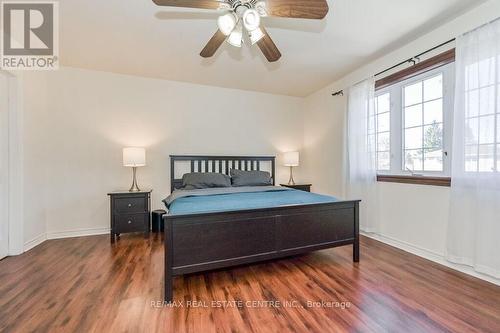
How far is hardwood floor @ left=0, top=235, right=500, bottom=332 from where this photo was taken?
4.91 feet

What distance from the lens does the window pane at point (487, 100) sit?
6.40 feet

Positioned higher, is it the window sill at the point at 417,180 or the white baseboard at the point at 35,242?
the window sill at the point at 417,180

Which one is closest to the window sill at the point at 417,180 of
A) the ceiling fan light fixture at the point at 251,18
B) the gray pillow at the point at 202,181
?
the gray pillow at the point at 202,181

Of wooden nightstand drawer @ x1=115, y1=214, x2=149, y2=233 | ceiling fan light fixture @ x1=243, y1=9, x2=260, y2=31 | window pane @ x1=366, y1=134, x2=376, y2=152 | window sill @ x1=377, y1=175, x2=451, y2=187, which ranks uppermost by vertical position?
ceiling fan light fixture @ x1=243, y1=9, x2=260, y2=31

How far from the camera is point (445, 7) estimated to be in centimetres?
210

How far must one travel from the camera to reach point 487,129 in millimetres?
1975

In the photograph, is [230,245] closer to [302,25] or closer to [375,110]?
[302,25]

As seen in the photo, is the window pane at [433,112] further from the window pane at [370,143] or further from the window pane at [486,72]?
the window pane at [370,143]

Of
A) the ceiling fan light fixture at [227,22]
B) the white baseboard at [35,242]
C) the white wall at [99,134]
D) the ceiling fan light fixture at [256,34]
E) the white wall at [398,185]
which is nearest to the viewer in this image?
the ceiling fan light fixture at [227,22]

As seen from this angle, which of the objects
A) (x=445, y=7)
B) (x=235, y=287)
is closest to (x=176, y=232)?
(x=235, y=287)

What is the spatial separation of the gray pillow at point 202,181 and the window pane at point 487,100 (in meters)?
2.99

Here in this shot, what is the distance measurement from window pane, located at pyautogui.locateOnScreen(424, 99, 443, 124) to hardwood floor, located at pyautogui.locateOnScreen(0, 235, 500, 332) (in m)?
1.54

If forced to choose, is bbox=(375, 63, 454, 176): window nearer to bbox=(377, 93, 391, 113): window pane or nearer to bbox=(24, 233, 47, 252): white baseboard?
bbox=(377, 93, 391, 113): window pane

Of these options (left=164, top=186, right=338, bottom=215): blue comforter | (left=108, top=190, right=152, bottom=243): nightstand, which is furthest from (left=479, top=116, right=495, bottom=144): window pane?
(left=108, top=190, right=152, bottom=243): nightstand
